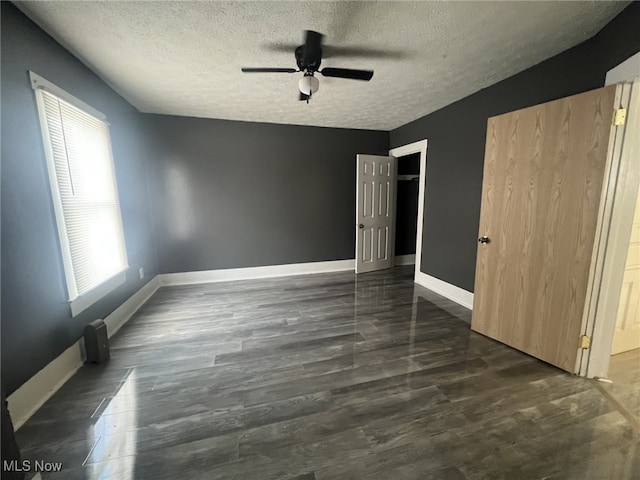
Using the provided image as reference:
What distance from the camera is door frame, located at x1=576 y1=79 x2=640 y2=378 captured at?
1665 millimetres

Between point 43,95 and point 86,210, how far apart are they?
2.97 feet

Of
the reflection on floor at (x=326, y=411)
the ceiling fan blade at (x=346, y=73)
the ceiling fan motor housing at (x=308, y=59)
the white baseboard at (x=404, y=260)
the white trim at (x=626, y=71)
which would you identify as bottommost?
the reflection on floor at (x=326, y=411)

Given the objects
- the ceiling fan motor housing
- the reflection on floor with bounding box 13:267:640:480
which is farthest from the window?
the ceiling fan motor housing

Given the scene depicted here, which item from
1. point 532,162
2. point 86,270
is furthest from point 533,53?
point 86,270

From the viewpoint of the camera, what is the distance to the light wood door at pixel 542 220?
5.90 feet

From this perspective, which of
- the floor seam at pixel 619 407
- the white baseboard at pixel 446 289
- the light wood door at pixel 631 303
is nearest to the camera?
the floor seam at pixel 619 407

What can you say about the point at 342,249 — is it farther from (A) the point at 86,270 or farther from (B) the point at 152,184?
(A) the point at 86,270

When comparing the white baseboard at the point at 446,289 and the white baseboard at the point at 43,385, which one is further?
the white baseboard at the point at 446,289

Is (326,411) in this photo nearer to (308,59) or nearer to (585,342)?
(585,342)

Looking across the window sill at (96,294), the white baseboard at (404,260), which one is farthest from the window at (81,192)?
the white baseboard at (404,260)

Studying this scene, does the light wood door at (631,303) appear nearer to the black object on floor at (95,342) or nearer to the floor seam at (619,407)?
the floor seam at (619,407)

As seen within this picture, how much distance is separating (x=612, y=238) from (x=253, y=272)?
414 centimetres

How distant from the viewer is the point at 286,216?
4.48 metres

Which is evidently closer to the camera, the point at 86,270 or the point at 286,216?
the point at 86,270
